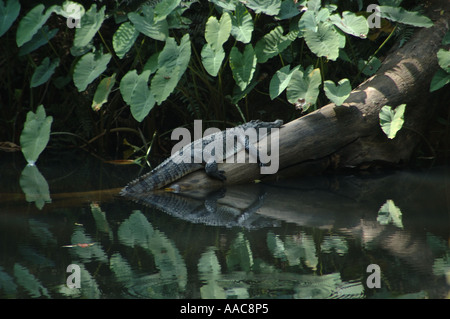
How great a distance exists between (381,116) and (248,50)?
4.80 feet

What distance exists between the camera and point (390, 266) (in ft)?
9.61

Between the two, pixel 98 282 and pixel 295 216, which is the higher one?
pixel 295 216

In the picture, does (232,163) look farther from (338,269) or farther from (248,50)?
(338,269)

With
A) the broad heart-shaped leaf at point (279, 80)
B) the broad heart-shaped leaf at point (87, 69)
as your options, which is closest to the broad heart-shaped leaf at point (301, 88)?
the broad heart-shaped leaf at point (279, 80)

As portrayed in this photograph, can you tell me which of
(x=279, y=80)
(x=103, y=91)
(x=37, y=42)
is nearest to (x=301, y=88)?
(x=279, y=80)

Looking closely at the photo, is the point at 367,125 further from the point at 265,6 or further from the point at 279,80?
the point at 265,6

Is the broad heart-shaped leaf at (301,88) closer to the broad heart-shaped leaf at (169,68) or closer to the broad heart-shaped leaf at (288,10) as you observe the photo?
the broad heart-shaped leaf at (288,10)

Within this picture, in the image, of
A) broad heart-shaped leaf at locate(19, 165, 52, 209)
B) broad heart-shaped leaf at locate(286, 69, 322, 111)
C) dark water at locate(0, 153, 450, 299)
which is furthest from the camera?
broad heart-shaped leaf at locate(286, 69, 322, 111)

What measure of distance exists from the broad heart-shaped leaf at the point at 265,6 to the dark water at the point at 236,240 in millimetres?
1768

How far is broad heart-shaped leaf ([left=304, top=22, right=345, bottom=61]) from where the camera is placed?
17.6 ft

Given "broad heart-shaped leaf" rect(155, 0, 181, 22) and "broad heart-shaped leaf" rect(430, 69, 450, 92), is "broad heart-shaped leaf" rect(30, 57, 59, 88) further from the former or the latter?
"broad heart-shaped leaf" rect(430, 69, 450, 92)

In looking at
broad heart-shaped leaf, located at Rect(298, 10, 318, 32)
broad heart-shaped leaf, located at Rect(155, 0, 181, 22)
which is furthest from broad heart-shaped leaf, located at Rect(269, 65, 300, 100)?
broad heart-shaped leaf, located at Rect(155, 0, 181, 22)
